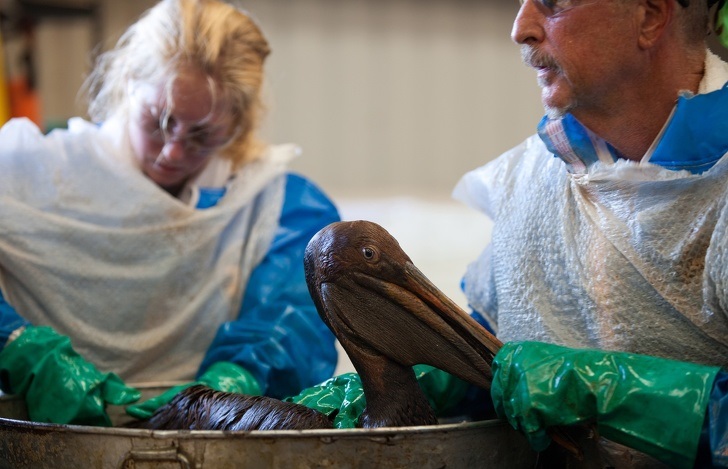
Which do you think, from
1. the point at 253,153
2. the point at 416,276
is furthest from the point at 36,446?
the point at 253,153

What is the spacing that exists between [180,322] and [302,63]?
3427mm

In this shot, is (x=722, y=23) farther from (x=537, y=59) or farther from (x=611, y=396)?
(x=611, y=396)

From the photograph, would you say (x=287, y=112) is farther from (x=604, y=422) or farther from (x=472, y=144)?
(x=604, y=422)

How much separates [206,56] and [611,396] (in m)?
1.30

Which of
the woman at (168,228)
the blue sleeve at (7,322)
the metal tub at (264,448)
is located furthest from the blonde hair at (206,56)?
the metal tub at (264,448)

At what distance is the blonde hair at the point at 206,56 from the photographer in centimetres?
214

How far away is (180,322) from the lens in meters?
2.21

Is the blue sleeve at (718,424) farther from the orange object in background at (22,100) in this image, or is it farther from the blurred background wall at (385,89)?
the orange object in background at (22,100)

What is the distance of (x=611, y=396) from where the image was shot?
113 centimetres

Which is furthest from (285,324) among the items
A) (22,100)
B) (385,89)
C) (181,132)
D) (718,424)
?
(385,89)

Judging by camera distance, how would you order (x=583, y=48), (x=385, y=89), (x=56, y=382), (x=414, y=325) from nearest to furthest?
(x=414, y=325)
(x=583, y=48)
(x=56, y=382)
(x=385, y=89)

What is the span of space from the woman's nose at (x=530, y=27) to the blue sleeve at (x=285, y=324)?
2.94ft

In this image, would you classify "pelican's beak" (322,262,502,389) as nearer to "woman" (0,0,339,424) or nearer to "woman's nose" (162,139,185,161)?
"woman" (0,0,339,424)

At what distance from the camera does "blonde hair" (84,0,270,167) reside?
2.14m
